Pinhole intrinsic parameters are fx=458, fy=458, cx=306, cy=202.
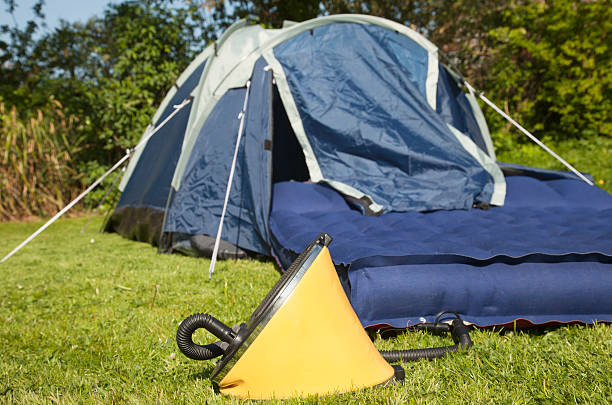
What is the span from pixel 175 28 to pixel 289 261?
5684 millimetres

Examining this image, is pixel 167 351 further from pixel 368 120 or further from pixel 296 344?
pixel 368 120

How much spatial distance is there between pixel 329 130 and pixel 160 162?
61.2 inches

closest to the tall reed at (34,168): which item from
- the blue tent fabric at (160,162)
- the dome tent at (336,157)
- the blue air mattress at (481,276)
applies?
the blue tent fabric at (160,162)

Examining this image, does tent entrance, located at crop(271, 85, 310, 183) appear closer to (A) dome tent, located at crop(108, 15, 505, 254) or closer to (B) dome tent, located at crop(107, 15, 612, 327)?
(B) dome tent, located at crop(107, 15, 612, 327)

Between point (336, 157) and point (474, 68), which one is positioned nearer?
point (336, 157)

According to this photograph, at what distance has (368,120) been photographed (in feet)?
11.9

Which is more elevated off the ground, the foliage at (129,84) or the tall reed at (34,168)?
the foliage at (129,84)

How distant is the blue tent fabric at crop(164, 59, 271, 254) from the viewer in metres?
3.25

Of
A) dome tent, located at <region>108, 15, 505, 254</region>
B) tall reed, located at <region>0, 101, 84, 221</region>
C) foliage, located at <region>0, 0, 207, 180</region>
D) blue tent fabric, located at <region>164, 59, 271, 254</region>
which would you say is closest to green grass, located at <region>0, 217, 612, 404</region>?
blue tent fabric, located at <region>164, 59, 271, 254</region>

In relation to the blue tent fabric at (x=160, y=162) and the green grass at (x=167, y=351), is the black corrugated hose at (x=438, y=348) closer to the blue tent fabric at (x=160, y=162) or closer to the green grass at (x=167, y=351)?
the green grass at (x=167, y=351)

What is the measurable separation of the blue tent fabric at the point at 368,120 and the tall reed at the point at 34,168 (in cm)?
407

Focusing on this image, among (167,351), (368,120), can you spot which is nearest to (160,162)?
(368,120)

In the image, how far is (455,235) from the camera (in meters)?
2.41

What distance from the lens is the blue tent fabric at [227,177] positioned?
3.25 metres
